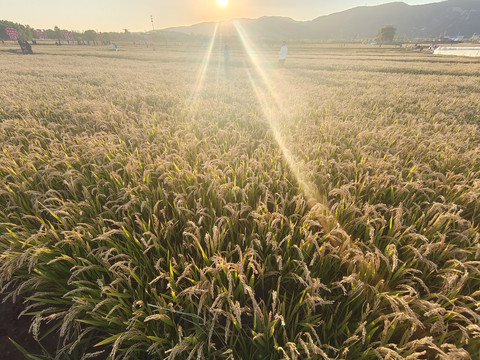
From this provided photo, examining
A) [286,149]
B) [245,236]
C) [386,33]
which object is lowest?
[245,236]

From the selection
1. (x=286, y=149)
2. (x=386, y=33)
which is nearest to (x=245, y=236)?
(x=286, y=149)

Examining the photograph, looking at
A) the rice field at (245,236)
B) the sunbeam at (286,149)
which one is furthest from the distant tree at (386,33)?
the rice field at (245,236)

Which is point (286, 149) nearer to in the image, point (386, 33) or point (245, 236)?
point (245, 236)

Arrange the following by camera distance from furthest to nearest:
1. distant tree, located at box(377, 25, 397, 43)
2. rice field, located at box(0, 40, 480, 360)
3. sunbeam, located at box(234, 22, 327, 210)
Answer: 1. distant tree, located at box(377, 25, 397, 43)
2. sunbeam, located at box(234, 22, 327, 210)
3. rice field, located at box(0, 40, 480, 360)

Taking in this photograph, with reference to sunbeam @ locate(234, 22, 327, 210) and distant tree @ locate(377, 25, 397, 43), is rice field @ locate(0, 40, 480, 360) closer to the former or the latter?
sunbeam @ locate(234, 22, 327, 210)

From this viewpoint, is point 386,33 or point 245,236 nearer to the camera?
point 245,236

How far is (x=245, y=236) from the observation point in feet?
8.30

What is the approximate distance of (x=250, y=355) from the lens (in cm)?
193

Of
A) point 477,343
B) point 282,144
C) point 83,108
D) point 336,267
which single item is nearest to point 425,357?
point 477,343

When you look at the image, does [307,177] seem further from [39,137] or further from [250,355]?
[39,137]

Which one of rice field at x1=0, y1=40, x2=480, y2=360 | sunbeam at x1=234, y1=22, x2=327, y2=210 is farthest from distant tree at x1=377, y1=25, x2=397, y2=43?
rice field at x1=0, y1=40, x2=480, y2=360

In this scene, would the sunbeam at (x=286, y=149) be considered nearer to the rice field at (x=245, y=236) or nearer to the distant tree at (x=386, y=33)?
the rice field at (x=245, y=236)

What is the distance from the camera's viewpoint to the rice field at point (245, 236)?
1.85 metres

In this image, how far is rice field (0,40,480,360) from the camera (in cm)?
185
